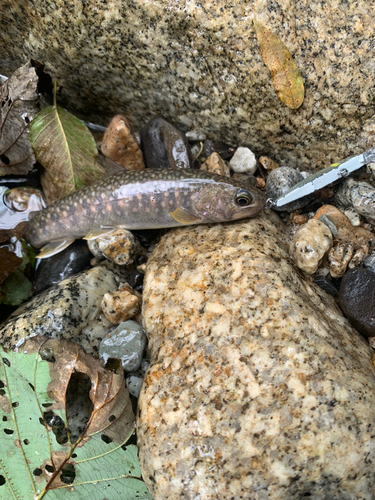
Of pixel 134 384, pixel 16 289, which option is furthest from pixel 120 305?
pixel 16 289

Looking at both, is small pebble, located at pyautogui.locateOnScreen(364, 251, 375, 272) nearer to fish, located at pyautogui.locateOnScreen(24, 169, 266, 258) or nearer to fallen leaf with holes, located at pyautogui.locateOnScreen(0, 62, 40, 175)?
fish, located at pyautogui.locateOnScreen(24, 169, 266, 258)

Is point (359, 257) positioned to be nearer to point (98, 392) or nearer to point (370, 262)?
point (370, 262)

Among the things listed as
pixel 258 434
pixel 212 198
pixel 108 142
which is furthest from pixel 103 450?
pixel 108 142

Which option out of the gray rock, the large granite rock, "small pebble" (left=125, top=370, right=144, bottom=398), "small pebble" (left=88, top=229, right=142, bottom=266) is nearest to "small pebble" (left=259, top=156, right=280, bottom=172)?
the large granite rock

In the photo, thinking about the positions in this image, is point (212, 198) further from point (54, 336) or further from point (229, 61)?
point (54, 336)

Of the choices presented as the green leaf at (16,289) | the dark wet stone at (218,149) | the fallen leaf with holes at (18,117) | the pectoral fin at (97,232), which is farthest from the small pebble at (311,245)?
the fallen leaf with holes at (18,117)
